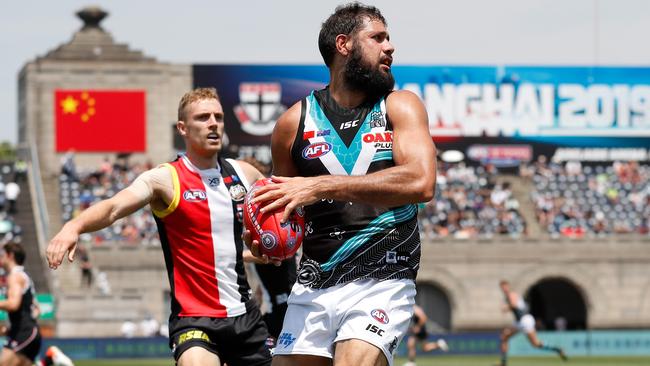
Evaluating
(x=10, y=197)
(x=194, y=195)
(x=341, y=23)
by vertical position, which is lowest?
(x=10, y=197)

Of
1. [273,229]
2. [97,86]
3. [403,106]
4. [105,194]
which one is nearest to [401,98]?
[403,106]

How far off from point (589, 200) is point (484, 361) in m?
24.6

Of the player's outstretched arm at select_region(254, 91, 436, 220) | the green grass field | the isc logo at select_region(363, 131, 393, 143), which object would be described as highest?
the isc logo at select_region(363, 131, 393, 143)

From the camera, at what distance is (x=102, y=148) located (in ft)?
199

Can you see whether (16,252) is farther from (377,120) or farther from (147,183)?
(377,120)

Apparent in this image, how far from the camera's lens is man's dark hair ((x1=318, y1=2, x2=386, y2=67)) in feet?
23.1

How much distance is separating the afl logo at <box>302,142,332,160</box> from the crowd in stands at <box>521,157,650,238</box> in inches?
1961

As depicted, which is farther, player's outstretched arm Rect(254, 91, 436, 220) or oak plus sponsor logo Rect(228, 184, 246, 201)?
oak plus sponsor logo Rect(228, 184, 246, 201)

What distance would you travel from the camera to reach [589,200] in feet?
190

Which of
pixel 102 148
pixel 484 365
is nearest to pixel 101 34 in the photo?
pixel 102 148

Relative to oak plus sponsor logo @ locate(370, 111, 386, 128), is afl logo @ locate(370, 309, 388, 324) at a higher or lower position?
lower

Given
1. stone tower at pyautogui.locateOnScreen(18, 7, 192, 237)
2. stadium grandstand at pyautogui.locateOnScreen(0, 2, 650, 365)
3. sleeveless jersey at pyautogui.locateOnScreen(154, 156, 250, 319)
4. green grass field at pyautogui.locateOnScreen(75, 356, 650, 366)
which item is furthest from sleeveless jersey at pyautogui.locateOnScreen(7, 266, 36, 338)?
→ stone tower at pyautogui.locateOnScreen(18, 7, 192, 237)

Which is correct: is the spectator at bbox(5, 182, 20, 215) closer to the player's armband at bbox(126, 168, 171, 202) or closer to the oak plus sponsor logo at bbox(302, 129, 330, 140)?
the player's armband at bbox(126, 168, 171, 202)

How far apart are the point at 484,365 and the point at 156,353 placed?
10156mm
